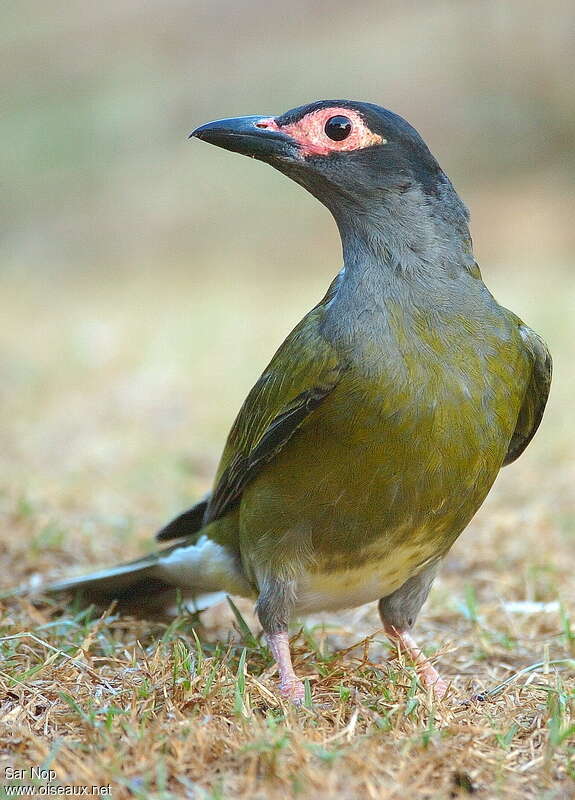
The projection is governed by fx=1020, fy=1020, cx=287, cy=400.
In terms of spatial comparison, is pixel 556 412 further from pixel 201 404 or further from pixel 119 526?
pixel 119 526

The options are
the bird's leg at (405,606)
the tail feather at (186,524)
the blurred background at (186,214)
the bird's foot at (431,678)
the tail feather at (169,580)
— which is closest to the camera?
the bird's foot at (431,678)

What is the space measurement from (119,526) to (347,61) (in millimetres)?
13978

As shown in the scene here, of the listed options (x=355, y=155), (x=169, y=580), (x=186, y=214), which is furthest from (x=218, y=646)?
(x=186, y=214)

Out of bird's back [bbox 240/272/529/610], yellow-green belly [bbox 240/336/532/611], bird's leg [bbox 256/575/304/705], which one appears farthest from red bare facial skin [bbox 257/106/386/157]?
bird's leg [bbox 256/575/304/705]

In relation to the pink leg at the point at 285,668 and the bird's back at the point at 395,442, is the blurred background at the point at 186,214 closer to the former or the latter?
the pink leg at the point at 285,668

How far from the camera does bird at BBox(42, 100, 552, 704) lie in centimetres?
334

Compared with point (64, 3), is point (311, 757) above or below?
below

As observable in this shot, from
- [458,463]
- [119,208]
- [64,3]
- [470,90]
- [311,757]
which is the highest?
[64,3]

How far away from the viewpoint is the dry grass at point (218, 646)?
2.72 metres

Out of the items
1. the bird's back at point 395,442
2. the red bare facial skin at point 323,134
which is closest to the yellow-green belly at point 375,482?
the bird's back at point 395,442

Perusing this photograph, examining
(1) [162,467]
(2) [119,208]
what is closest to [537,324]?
(1) [162,467]

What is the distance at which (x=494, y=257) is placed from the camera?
13.8 meters

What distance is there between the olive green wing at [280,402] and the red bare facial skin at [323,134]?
20.9 inches

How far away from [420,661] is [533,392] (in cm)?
108
